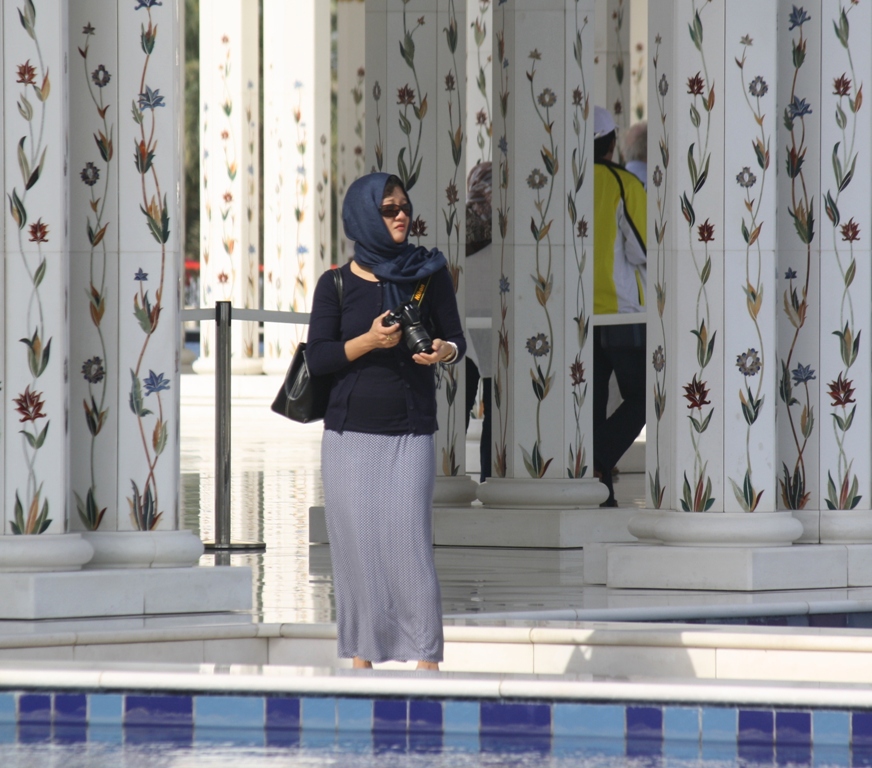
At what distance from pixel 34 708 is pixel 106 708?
7.1 inches

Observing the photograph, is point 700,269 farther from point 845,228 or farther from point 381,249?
point 381,249

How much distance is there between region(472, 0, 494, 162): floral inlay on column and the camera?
16.9m

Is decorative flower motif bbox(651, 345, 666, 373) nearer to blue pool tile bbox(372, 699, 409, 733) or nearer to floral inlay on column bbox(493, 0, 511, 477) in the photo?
floral inlay on column bbox(493, 0, 511, 477)

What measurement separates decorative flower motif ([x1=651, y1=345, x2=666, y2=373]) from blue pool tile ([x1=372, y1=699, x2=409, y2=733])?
2.69 m

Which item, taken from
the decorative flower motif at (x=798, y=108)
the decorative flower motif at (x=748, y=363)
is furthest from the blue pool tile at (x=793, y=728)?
the decorative flower motif at (x=798, y=108)

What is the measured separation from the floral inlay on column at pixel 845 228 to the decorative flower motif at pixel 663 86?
0.63 m

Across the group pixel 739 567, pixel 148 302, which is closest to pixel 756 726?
pixel 739 567

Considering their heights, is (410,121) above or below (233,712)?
above

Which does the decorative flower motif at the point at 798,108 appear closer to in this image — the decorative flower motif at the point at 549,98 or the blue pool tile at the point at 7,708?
the decorative flower motif at the point at 549,98

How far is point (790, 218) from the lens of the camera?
22.9ft

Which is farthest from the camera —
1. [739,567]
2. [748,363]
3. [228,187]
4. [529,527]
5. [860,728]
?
[228,187]

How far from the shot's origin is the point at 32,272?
19.2 feet

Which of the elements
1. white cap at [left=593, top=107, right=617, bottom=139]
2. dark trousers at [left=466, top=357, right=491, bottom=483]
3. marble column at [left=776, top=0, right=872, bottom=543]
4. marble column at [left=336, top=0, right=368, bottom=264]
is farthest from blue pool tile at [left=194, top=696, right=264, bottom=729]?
marble column at [left=336, top=0, right=368, bottom=264]

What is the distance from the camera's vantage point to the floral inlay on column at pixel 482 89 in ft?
55.5
